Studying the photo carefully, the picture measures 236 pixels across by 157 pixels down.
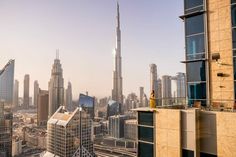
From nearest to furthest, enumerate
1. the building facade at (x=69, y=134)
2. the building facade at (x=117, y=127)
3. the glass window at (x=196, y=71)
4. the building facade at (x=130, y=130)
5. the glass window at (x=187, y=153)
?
the glass window at (x=187, y=153), the glass window at (x=196, y=71), the building facade at (x=69, y=134), the building facade at (x=130, y=130), the building facade at (x=117, y=127)

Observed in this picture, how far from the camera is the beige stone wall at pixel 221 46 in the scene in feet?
51.5

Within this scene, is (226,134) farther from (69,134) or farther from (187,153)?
(69,134)

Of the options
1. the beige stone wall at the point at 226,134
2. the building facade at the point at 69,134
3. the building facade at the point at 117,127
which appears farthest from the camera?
the building facade at the point at 117,127

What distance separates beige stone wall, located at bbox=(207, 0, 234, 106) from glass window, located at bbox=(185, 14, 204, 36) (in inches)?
25.0

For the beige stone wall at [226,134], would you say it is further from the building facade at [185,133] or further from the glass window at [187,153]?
the glass window at [187,153]

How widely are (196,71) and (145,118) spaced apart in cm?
551

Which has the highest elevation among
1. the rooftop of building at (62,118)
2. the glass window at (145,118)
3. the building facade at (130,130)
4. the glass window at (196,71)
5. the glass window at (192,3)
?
the glass window at (192,3)

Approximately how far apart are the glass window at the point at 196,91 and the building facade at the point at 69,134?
10362cm

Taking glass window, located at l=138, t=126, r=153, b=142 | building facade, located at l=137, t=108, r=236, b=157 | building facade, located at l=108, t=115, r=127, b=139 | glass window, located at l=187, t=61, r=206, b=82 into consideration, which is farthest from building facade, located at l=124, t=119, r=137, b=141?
Result: building facade, located at l=137, t=108, r=236, b=157

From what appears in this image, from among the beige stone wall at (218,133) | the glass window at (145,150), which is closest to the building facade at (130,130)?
the glass window at (145,150)

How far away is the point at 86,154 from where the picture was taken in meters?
122

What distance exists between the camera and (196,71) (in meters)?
17.8

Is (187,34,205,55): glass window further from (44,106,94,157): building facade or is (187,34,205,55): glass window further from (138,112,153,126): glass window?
(44,106,94,157): building facade

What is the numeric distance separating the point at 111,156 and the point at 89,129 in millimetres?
20458
